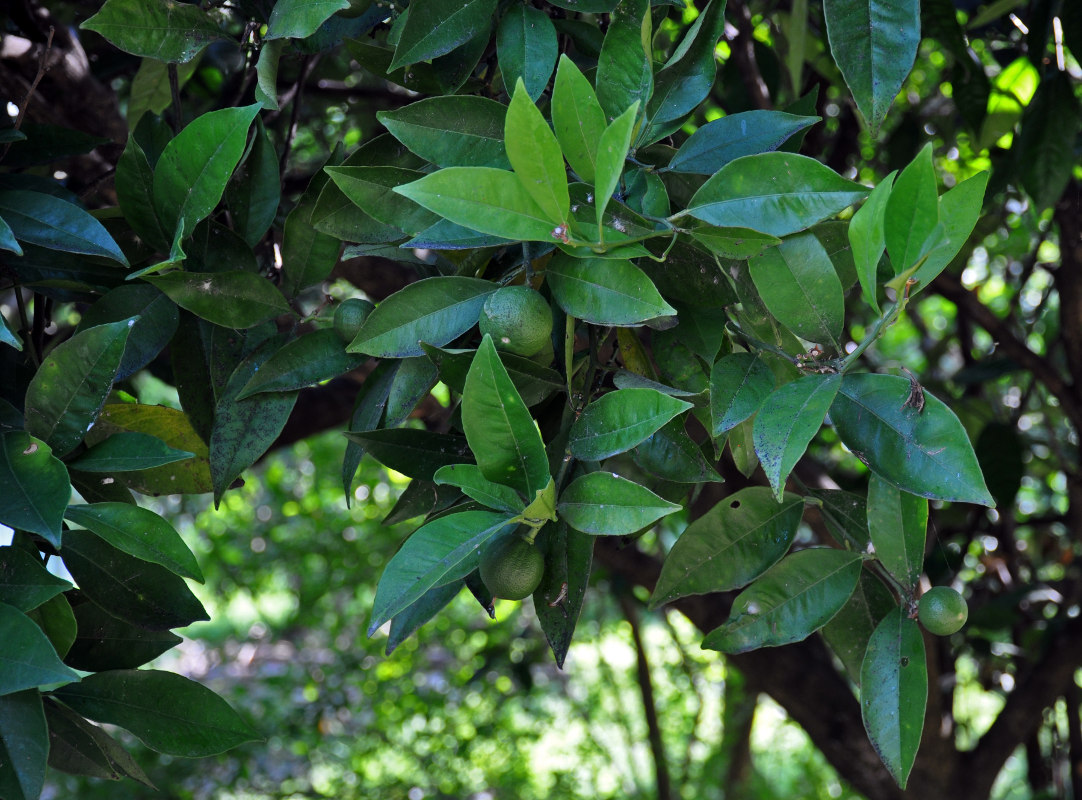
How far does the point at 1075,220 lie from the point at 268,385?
4.15 feet

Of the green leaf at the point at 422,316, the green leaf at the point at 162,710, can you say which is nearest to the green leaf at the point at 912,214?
the green leaf at the point at 422,316

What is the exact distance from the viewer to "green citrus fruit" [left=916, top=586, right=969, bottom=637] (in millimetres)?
543

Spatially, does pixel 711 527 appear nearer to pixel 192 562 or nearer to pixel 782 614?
pixel 782 614

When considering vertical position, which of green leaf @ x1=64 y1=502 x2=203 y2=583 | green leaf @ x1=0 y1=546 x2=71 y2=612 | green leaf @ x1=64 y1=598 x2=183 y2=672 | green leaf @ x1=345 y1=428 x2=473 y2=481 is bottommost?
green leaf @ x1=64 y1=598 x2=183 y2=672

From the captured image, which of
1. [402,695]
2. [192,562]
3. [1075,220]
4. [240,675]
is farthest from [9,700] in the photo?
[240,675]

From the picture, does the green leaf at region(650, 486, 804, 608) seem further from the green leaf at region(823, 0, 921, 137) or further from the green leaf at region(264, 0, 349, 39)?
the green leaf at region(264, 0, 349, 39)

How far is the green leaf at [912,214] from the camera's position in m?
0.43

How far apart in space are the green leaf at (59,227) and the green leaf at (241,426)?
95 millimetres

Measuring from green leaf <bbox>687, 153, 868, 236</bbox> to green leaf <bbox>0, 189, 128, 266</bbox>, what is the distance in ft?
1.08

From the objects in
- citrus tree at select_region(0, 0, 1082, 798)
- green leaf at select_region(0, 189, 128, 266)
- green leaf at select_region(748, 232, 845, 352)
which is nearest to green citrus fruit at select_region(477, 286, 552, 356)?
citrus tree at select_region(0, 0, 1082, 798)

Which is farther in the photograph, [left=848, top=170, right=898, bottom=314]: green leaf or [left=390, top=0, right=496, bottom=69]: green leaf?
[left=390, top=0, right=496, bottom=69]: green leaf

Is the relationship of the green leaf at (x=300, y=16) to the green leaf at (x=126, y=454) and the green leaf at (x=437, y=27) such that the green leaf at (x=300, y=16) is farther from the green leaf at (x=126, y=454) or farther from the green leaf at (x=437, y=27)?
the green leaf at (x=126, y=454)

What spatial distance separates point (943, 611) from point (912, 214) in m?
0.24

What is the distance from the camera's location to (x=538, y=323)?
19.2 inches
